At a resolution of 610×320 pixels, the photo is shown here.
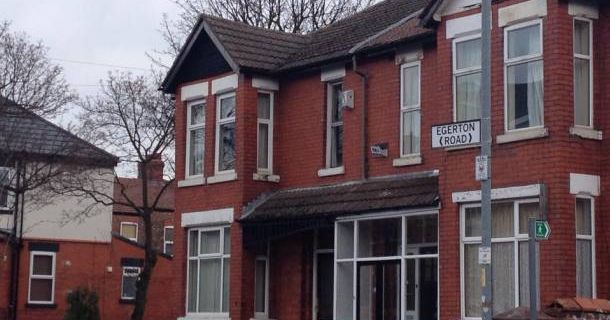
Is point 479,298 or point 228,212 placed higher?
point 228,212

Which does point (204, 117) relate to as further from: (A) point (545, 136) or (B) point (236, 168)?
(A) point (545, 136)

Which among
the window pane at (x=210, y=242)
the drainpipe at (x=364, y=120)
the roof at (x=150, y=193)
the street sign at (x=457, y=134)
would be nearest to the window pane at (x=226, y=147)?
the window pane at (x=210, y=242)

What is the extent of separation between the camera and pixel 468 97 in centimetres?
2094

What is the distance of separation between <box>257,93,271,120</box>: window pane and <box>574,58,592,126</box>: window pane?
924 centimetres

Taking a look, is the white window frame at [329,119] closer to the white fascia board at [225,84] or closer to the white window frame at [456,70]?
the white fascia board at [225,84]

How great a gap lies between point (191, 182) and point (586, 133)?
11.6m

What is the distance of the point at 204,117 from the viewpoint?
28047mm

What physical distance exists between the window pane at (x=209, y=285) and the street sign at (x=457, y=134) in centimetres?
1117

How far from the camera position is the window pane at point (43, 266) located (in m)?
39.3

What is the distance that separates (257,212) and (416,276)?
486 cm

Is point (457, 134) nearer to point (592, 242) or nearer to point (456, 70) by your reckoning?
point (592, 242)

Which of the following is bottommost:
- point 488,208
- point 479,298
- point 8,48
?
point 479,298

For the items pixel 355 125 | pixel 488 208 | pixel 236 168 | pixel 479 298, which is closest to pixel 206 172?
pixel 236 168

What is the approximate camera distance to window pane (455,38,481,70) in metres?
20.8
